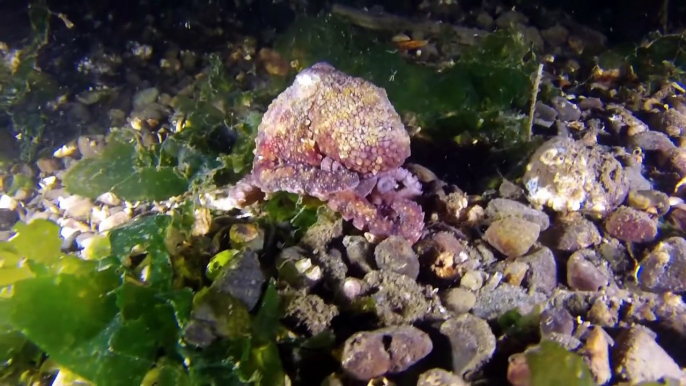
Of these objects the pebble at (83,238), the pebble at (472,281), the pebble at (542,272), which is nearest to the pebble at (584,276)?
the pebble at (542,272)

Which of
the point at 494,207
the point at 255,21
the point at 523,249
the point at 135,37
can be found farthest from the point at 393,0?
the point at 523,249

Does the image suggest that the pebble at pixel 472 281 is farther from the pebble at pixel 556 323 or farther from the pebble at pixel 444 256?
the pebble at pixel 556 323

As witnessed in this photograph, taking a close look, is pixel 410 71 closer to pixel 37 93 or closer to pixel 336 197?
pixel 336 197

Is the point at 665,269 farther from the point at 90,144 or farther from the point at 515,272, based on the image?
the point at 90,144

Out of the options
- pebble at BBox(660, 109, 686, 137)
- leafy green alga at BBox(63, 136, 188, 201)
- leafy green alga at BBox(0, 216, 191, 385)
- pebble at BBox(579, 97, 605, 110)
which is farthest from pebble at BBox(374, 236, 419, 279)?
pebble at BBox(660, 109, 686, 137)

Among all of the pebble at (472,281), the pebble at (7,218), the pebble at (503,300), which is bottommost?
the pebble at (7,218)

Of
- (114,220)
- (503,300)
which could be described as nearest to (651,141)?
(503,300)
